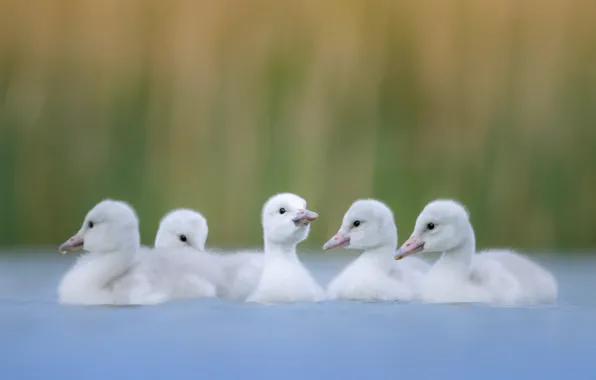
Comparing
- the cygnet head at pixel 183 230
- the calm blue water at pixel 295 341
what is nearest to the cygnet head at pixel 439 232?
the calm blue water at pixel 295 341

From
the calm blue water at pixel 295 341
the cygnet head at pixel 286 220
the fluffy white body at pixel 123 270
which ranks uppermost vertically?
the cygnet head at pixel 286 220

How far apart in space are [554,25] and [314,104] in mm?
1531

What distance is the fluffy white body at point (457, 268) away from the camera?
420 cm

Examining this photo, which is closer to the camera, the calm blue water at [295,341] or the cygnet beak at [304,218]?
the calm blue water at [295,341]

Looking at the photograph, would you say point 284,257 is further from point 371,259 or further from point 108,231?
point 108,231

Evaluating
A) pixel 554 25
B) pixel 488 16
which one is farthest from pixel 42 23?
pixel 554 25

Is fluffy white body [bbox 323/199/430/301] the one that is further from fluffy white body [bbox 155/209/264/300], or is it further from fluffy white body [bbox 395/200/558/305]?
fluffy white body [bbox 155/209/264/300]

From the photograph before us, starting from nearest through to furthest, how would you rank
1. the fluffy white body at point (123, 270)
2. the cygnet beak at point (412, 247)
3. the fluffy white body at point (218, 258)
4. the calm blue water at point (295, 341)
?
the calm blue water at point (295, 341)
the fluffy white body at point (123, 270)
the cygnet beak at point (412, 247)
the fluffy white body at point (218, 258)

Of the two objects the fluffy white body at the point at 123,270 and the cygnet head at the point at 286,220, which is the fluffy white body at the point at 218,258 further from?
the cygnet head at the point at 286,220

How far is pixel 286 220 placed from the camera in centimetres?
427

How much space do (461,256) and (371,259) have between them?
0.36m

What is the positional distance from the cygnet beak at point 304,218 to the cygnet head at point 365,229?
149mm

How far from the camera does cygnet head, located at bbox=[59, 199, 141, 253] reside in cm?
417

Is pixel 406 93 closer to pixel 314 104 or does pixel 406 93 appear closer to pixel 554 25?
pixel 314 104
